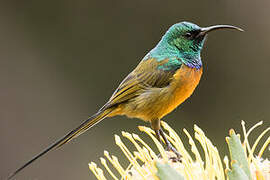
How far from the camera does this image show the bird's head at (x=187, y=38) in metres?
1.92

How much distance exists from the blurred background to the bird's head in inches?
→ 89.9

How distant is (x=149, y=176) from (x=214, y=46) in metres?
3.16

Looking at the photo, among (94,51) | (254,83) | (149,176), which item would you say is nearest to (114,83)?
(94,51)

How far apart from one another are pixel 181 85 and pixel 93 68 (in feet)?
8.79

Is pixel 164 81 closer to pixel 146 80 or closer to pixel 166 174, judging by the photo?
pixel 146 80

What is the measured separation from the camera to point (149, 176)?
1.43 m

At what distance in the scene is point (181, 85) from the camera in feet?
6.48

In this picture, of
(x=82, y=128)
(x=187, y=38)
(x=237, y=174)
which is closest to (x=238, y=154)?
(x=237, y=174)

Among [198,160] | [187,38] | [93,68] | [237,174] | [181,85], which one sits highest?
[93,68]

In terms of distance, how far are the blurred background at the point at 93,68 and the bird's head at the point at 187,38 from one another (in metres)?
2.28

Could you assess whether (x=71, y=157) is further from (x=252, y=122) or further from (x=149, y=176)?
(x=149, y=176)

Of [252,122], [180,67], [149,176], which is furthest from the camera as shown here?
[252,122]

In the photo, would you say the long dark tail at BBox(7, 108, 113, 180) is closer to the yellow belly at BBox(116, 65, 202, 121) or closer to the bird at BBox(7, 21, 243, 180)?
the bird at BBox(7, 21, 243, 180)

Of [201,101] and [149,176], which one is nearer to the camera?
[149,176]
